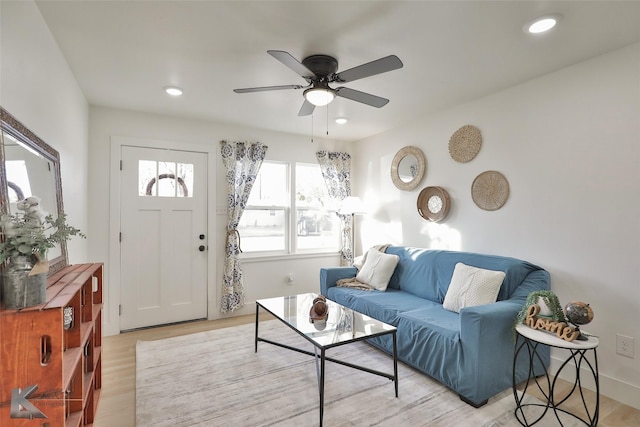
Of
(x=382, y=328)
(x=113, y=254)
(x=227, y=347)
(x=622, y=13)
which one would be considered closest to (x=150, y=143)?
(x=113, y=254)

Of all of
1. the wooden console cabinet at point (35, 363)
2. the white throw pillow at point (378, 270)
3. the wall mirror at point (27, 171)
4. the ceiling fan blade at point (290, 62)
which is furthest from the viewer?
the white throw pillow at point (378, 270)

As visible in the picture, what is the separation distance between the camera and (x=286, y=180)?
4.57m

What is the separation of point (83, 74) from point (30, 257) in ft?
6.92

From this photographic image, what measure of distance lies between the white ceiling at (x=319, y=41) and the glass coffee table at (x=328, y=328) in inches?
75.6

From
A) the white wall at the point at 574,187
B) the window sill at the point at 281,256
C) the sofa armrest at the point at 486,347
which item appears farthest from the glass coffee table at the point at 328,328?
the white wall at the point at 574,187

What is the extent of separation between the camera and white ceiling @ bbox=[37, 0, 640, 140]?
1.82 m

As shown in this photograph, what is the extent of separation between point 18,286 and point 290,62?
5.49 ft

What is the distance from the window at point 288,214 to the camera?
14.2 feet

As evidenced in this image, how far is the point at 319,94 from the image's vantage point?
2.30 meters

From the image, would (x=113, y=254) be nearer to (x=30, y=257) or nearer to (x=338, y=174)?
(x=30, y=257)

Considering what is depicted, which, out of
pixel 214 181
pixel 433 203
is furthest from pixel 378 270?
pixel 214 181

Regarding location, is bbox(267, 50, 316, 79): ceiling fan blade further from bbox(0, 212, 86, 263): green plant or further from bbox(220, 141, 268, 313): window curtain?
bbox(220, 141, 268, 313): window curtain

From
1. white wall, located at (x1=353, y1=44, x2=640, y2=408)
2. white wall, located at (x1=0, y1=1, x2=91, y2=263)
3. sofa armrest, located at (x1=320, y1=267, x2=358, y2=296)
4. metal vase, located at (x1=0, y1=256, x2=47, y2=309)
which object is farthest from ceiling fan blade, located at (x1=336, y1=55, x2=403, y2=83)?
sofa armrest, located at (x1=320, y1=267, x2=358, y2=296)

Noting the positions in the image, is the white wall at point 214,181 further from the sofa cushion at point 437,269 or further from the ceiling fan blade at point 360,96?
the ceiling fan blade at point 360,96
